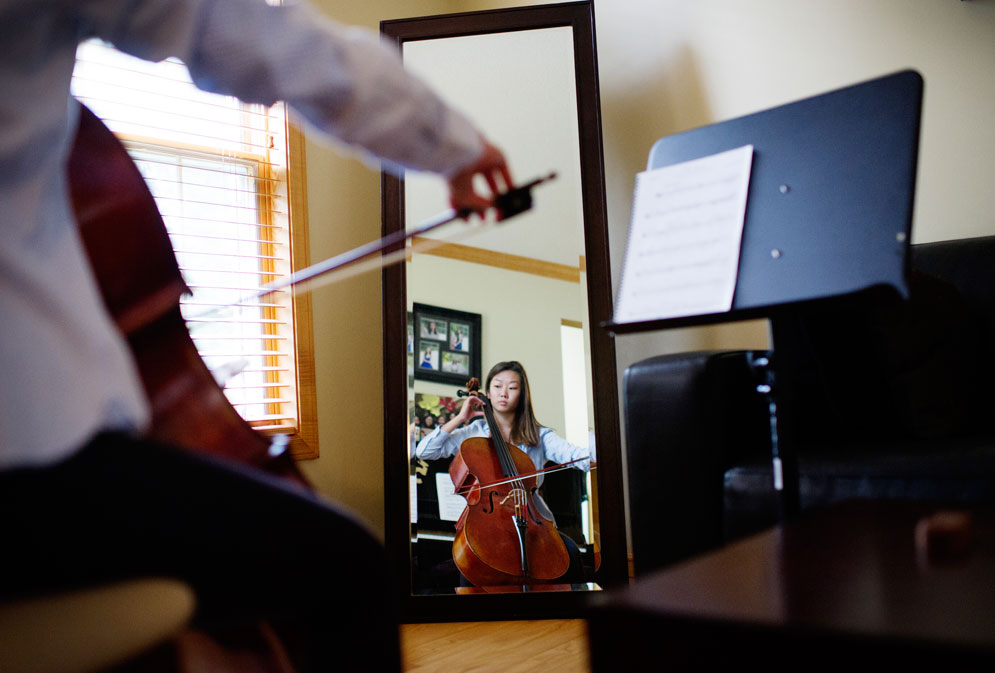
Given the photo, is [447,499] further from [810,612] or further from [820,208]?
[810,612]

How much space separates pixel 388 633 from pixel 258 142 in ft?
6.66

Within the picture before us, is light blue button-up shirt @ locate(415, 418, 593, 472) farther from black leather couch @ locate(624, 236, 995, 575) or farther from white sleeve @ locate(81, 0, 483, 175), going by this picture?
white sleeve @ locate(81, 0, 483, 175)

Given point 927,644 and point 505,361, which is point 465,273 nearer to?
point 505,361

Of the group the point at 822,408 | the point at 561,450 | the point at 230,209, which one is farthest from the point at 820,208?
the point at 230,209

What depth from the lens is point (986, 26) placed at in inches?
72.5

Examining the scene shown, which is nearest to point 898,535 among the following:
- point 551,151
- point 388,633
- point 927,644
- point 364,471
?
point 927,644

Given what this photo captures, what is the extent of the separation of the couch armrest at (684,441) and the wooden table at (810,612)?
0.67 meters

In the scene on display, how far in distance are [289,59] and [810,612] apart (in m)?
0.65

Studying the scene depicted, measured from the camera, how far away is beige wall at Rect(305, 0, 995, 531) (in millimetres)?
1879

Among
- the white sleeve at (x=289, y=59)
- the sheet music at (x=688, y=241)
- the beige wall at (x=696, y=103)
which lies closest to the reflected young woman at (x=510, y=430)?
the beige wall at (x=696, y=103)

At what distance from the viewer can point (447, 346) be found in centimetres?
222

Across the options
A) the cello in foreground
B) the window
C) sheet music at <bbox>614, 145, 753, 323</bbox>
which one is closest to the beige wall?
the window

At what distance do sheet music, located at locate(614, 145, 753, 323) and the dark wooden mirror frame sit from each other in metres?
0.68

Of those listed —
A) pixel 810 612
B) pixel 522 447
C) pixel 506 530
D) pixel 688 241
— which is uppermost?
pixel 688 241
